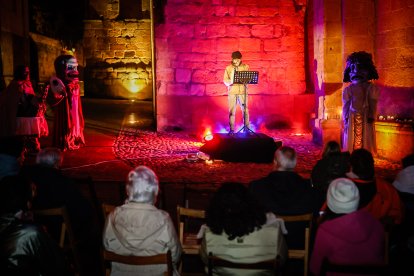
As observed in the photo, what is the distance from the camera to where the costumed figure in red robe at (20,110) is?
29.4 feet

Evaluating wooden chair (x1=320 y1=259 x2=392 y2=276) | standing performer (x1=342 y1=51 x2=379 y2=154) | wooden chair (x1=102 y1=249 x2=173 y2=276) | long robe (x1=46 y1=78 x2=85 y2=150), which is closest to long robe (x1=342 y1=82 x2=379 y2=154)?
standing performer (x1=342 y1=51 x2=379 y2=154)

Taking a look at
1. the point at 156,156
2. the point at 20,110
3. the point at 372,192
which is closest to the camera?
the point at 372,192

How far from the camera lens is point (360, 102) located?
8.54 m

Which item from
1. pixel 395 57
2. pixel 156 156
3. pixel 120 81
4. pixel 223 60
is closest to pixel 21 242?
pixel 156 156

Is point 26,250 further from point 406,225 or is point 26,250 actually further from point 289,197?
point 406,225

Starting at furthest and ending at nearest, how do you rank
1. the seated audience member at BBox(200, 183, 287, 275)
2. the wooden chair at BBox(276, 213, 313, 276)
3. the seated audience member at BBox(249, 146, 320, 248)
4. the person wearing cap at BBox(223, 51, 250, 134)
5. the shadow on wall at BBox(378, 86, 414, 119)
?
the person wearing cap at BBox(223, 51, 250, 134) → the shadow on wall at BBox(378, 86, 414, 119) → the seated audience member at BBox(249, 146, 320, 248) → the wooden chair at BBox(276, 213, 313, 276) → the seated audience member at BBox(200, 183, 287, 275)

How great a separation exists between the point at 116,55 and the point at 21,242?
20.6 meters

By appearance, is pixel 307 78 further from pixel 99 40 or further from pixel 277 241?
pixel 99 40

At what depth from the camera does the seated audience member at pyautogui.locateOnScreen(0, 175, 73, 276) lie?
2.93 metres

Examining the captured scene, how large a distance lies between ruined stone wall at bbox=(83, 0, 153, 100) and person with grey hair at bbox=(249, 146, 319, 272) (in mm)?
18669

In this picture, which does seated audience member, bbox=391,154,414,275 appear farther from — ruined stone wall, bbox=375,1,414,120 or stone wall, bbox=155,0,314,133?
stone wall, bbox=155,0,314,133

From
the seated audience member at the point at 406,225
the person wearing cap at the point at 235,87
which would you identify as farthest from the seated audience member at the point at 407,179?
the person wearing cap at the point at 235,87

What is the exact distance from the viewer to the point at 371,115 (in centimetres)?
857

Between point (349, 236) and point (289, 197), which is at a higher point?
point (289, 197)
